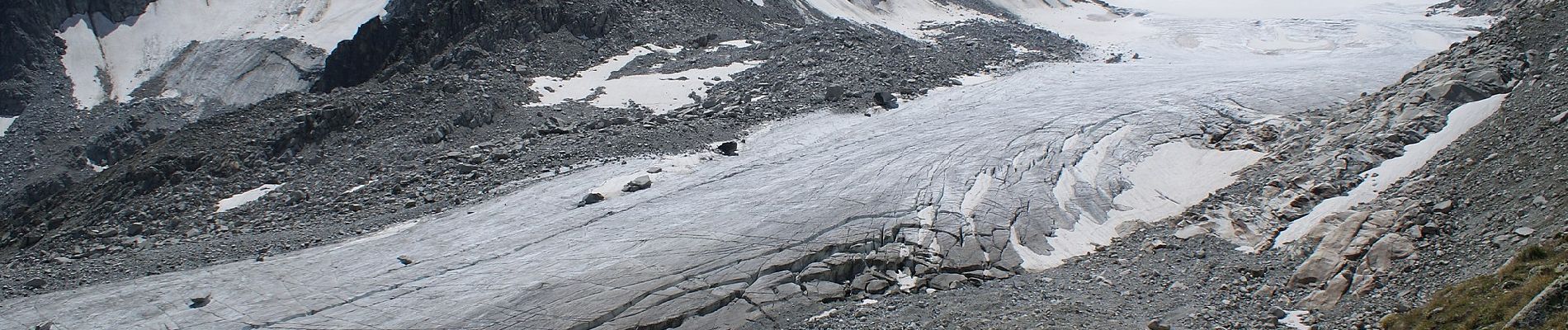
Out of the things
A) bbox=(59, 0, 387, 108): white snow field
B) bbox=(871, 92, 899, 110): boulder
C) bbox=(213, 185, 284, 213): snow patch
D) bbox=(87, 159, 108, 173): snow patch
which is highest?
bbox=(59, 0, 387, 108): white snow field

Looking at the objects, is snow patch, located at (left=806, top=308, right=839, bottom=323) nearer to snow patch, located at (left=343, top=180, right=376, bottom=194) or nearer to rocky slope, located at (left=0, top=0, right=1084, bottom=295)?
rocky slope, located at (left=0, top=0, right=1084, bottom=295)

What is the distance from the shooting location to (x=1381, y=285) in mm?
14242

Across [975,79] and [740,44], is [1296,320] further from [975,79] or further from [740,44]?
[740,44]

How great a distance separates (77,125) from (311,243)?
27.6 meters

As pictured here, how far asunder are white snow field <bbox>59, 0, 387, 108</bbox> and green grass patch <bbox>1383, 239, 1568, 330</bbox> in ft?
130

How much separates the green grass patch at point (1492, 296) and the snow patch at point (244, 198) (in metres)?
23.0

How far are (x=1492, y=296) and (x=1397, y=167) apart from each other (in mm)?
7490

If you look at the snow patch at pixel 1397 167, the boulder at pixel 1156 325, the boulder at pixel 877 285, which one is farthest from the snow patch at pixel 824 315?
the snow patch at pixel 1397 167

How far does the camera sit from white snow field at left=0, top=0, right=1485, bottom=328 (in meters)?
17.2

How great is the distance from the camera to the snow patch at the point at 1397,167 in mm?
17641

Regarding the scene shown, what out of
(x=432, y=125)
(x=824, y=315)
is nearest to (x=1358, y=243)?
(x=824, y=315)

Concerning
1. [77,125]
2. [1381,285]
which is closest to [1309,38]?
[1381,285]

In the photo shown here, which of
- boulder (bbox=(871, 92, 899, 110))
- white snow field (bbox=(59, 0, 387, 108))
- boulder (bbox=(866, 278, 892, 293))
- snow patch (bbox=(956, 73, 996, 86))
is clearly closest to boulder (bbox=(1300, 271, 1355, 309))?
boulder (bbox=(866, 278, 892, 293))

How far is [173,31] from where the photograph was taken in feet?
147
